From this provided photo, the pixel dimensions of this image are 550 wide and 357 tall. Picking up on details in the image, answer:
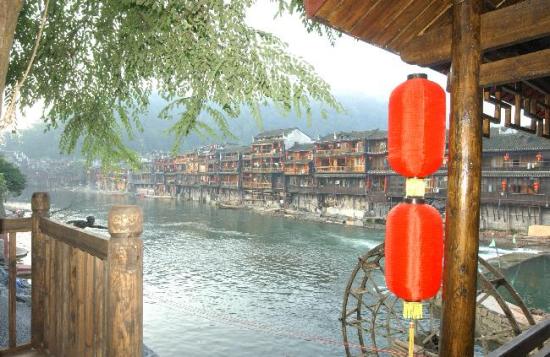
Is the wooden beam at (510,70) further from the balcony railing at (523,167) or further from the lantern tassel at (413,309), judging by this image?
the balcony railing at (523,167)

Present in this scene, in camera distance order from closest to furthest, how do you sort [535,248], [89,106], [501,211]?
1. [89,106]
2. [535,248]
3. [501,211]

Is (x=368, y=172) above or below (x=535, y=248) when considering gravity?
above

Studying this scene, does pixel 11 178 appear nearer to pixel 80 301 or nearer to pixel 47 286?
pixel 47 286

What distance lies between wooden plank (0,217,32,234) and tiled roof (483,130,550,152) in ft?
125

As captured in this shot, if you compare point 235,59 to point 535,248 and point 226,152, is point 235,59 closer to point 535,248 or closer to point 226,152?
point 535,248

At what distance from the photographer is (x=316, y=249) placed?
128 ft

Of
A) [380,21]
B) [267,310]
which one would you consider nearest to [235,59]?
[380,21]

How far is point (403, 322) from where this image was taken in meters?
21.5

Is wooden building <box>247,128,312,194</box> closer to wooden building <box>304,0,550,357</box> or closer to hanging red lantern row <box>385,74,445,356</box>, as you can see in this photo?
hanging red lantern row <box>385,74,445,356</box>

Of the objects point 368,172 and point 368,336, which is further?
point 368,172

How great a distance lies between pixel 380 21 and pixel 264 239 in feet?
137

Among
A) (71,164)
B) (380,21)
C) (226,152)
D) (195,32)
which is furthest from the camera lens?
(71,164)

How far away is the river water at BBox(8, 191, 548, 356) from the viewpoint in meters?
19.5

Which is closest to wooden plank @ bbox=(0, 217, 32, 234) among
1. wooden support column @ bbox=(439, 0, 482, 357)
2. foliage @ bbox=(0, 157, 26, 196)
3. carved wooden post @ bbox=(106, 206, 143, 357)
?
carved wooden post @ bbox=(106, 206, 143, 357)
